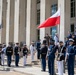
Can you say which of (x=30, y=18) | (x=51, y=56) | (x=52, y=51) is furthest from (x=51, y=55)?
→ (x=30, y=18)

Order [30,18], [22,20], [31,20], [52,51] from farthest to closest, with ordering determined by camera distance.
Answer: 1. [22,20]
2. [31,20]
3. [30,18]
4. [52,51]

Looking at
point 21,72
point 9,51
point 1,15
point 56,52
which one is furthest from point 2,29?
point 56,52

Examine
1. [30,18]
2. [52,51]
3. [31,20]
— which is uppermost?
[30,18]

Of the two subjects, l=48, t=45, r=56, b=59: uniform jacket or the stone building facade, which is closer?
l=48, t=45, r=56, b=59: uniform jacket

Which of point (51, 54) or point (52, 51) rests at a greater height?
point (52, 51)

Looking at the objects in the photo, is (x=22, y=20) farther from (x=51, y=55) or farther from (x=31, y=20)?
(x=51, y=55)

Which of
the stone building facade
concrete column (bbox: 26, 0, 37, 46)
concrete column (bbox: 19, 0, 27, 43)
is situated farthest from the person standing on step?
concrete column (bbox: 19, 0, 27, 43)

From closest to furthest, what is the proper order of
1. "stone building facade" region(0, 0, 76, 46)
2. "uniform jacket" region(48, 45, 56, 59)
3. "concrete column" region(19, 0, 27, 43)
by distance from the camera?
"uniform jacket" region(48, 45, 56, 59)
"stone building facade" region(0, 0, 76, 46)
"concrete column" region(19, 0, 27, 43)

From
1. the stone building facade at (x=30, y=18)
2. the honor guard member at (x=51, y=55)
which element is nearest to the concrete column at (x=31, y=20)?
the stone building facade at (x=30, y=18)

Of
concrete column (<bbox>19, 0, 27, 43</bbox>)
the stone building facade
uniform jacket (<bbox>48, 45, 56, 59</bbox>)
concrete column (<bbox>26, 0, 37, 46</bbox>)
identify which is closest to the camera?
uniform jacket (<bbox>48, 45, 56, 59</bbox>)

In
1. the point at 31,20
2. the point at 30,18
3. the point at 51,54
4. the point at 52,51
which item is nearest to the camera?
the point at 52,51

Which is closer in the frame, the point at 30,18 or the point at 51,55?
the point at 51,55

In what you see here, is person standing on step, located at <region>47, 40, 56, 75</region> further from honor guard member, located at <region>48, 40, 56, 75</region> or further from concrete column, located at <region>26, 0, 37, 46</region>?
concrete column, located at <region>26, 0, 37, 46</region>

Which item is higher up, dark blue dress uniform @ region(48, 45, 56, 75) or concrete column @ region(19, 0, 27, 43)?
concrete column @ region(19, 0, 27, 43)
